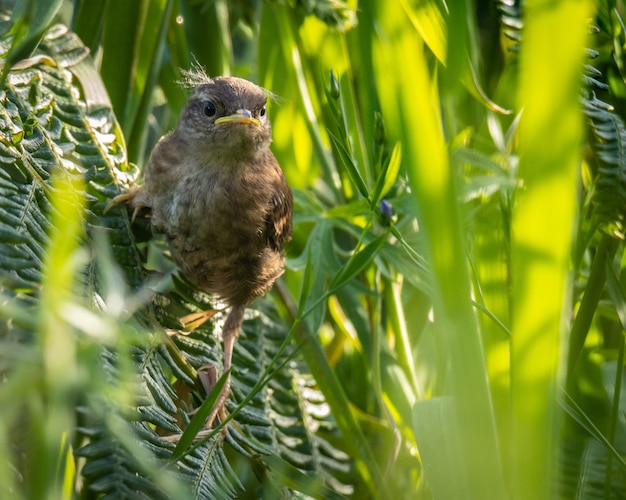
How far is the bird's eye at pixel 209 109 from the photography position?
2430mm

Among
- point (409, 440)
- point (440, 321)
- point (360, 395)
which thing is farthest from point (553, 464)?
point (360, 395)

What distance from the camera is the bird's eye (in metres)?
2.43

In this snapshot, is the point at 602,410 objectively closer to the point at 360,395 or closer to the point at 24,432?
the point at 360,395

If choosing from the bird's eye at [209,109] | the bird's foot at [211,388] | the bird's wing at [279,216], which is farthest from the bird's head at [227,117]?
the bird's foot at [211,388]

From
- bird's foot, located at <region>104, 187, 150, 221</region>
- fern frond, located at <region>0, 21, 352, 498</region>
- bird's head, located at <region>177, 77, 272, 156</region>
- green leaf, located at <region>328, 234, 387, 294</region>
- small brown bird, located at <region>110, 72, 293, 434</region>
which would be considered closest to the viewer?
fern frond, located at <region>0, 21, 352, 498</region>

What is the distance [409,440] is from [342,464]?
20 centimetres

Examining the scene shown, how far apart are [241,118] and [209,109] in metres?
0.18

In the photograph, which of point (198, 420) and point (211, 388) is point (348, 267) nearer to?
point (198, 420)

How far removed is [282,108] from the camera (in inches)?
99.6

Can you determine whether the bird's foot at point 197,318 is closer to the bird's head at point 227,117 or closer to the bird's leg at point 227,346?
the bird's leg at point 227,346

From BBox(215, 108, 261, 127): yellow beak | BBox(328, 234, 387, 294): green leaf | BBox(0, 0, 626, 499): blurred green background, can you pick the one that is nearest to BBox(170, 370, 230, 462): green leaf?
BBox(0, 0, 626, 499): blurred green background

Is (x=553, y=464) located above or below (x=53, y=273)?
below

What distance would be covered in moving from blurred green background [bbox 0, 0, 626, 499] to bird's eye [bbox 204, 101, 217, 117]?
161 mm

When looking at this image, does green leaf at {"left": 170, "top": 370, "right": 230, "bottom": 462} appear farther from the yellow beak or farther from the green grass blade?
the yellow beak
